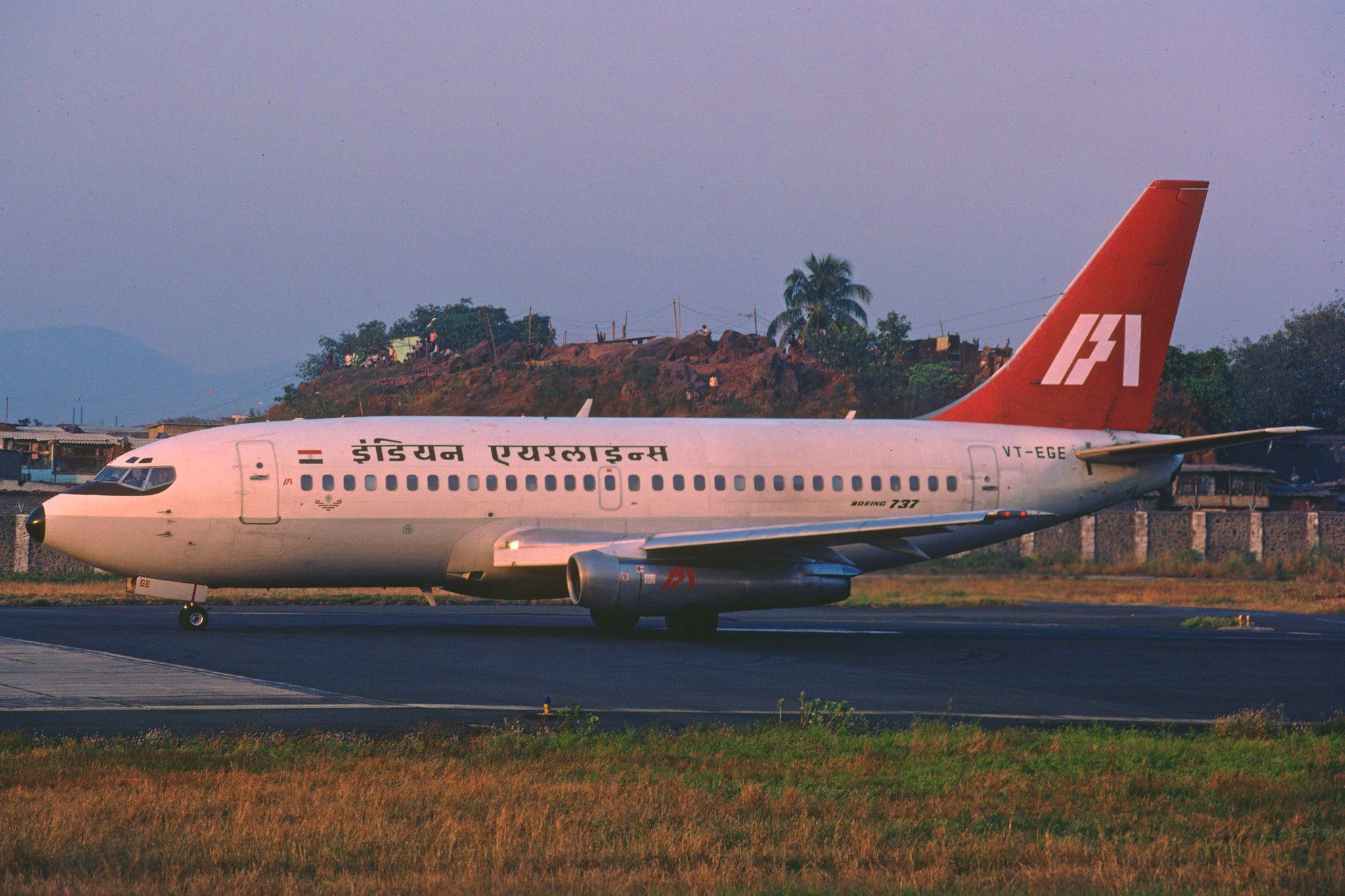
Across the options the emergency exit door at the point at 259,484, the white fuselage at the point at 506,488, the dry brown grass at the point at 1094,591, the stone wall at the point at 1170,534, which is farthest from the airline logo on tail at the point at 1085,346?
the stone wall at the point at 1170,534

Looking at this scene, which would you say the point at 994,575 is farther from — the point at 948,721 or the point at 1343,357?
the point at 1343,357

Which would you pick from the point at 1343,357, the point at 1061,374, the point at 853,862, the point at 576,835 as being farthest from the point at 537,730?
the point at 1343,357

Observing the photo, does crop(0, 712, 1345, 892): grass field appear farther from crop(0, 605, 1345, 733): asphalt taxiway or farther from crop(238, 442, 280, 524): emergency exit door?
crop(238, 442, 280, 524): emergency exit door

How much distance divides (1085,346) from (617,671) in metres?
17.1

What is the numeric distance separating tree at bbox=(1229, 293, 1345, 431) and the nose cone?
379 ft

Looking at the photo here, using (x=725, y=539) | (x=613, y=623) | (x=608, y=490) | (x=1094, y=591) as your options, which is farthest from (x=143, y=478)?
(x=1094, y=591)

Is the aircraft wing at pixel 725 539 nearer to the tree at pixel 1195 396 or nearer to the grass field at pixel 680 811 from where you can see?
the grass field at pixel 680 811

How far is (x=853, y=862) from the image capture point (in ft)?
31.9

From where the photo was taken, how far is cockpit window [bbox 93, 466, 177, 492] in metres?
27.8

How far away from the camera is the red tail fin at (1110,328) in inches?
1347

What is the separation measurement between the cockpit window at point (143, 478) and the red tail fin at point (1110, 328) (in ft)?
56.3

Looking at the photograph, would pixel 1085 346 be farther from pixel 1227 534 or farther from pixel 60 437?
pixel 60 437

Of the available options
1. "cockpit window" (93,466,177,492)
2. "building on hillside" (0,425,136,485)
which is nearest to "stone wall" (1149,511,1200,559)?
"cockpit window" (93,466,177,492)

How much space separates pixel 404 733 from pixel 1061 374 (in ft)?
76.0
